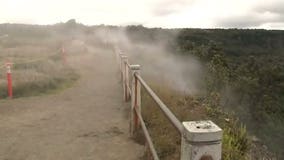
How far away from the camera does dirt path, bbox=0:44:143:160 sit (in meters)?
6.61

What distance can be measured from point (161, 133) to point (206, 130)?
3973 mm

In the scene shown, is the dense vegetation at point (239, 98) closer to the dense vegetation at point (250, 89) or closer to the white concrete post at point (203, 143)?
the dense vegetation at point (250, 89)

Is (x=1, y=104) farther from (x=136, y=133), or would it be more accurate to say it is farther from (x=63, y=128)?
(x=136, y=133)

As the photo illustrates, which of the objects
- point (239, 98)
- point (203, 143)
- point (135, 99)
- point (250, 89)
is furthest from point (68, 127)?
point (250, 89)

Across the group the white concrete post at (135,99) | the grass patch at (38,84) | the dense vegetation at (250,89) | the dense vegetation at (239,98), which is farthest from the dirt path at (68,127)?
the dense vegetation at (250,89)

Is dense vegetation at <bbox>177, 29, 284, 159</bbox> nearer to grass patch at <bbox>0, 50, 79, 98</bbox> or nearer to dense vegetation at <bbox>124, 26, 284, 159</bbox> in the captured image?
dense vegetation at <bbox>124, 26, 284, 159</bbox>

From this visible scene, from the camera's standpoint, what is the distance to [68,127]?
27.4ft

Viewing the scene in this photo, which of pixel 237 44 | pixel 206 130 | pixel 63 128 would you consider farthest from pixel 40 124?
pixel 237 44

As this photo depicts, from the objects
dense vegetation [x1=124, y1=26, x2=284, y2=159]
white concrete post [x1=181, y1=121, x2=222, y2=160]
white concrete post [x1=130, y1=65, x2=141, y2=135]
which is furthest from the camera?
dense vegetation [x1=124, y1=26, x2=284, y2=159]

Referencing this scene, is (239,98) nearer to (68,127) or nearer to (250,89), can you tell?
(250,89)

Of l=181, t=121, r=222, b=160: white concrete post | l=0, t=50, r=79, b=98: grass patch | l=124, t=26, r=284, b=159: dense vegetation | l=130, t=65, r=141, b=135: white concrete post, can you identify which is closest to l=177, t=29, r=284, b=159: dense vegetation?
l=124, t=26, r=284, b=159: dense vegetation

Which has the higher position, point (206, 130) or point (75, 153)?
point (206, 130)

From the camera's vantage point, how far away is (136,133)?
7.09m

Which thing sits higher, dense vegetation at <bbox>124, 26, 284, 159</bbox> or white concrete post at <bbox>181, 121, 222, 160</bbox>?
white concrete post at <bbox>181, 121, 222, 160</bbox>
